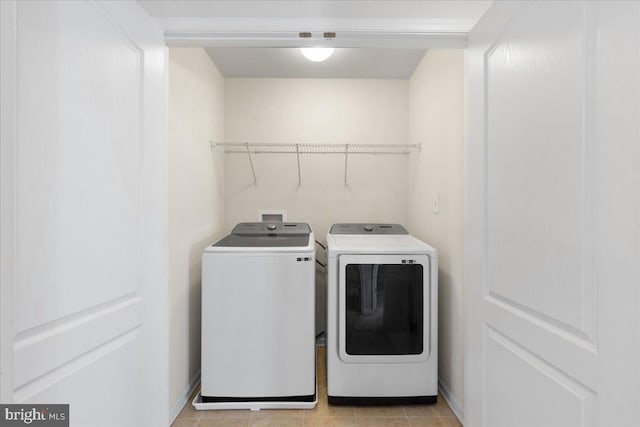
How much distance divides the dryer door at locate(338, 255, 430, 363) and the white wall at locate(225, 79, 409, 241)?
1.01 m

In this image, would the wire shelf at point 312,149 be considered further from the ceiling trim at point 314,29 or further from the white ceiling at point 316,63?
the ceiling trim at point 314,29

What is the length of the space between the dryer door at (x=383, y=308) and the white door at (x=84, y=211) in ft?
3.38

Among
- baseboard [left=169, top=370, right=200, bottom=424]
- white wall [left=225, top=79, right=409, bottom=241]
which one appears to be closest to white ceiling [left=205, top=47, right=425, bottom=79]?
white wall [left=225, top=79, right=409, bottom=241]

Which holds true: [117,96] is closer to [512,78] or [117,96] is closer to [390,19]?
[390,19]

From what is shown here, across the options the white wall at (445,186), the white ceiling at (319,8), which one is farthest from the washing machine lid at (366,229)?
the white ceiling at (319,8)

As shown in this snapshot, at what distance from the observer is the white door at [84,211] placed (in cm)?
71

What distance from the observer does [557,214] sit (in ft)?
2.81

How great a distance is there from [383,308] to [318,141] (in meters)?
1.62

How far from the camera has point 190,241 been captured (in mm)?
2143

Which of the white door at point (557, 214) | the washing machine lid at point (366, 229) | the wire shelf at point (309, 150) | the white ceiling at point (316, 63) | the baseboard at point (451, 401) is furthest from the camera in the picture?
the wire shelf at point (309, 150)

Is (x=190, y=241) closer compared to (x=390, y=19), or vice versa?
(x=390, y=19)

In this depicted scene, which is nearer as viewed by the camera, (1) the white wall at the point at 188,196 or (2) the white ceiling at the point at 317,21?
(2) the white ceiling at the point at 317,21

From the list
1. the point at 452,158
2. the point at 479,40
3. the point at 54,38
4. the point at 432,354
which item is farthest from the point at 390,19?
the point at 432,354

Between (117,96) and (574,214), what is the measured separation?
1.37m
